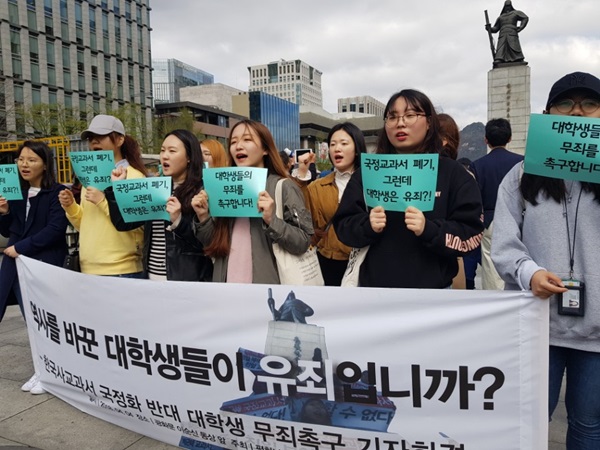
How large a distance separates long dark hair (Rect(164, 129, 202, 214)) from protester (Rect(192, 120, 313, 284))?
245 millimetres

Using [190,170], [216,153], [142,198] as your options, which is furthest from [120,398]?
[216,153]

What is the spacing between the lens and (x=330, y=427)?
2098mm

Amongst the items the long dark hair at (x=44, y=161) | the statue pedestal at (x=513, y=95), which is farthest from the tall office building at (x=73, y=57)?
the long dark hair at (x=44, y=161)

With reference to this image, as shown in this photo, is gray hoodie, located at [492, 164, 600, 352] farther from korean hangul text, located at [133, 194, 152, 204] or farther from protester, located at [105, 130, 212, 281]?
korean hangul text, located at [133, 194, 152, 204]

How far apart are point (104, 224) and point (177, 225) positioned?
729 mm

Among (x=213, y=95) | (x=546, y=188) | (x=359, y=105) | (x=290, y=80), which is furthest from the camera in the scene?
(x=359, y=105)

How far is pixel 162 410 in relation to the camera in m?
2.53

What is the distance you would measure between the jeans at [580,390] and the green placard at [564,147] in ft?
2.22

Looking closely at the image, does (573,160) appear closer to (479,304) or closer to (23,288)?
(479,304)

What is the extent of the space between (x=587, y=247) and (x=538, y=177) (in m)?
0.32

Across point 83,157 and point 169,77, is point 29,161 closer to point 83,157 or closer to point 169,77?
point 83,157

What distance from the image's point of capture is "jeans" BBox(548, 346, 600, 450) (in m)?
1.85

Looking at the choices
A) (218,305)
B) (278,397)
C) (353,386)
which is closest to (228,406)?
(278,397)

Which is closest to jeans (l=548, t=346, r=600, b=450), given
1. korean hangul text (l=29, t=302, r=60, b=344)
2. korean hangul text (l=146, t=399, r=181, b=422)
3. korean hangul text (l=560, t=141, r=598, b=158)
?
korean hangul text (l=560, t=141, r=598, b=158)
